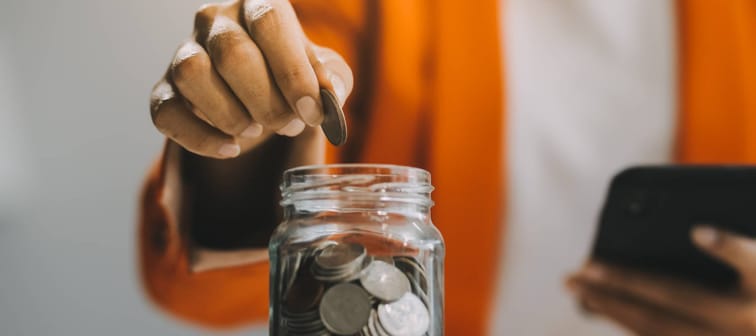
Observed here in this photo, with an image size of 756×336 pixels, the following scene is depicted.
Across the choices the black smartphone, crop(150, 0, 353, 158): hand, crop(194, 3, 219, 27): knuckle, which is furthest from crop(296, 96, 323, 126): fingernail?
the black smartphone

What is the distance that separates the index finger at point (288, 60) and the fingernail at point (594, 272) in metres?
0.35

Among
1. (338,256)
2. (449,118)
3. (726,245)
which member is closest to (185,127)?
(338,256)

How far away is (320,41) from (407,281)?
0.71 feet

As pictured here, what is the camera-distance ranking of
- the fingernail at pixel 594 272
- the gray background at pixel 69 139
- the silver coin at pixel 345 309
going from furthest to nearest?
the fingernail at pixel 594 272
the gray background at pixel 69 139
the silver coin at pixel 345 309

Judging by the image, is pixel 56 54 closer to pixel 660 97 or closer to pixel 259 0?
pixel 259 0

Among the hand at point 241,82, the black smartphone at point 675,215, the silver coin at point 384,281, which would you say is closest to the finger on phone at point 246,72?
the hand at point 241,82

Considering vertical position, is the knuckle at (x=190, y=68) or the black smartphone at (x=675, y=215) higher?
the knuckle at (x=190, y=68)

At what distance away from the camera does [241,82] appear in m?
0.36

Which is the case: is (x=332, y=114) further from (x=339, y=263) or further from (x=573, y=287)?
(x=573, y=287)

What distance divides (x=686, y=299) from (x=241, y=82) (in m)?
0.41

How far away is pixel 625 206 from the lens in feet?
1.72

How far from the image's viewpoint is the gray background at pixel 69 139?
0.44 meters

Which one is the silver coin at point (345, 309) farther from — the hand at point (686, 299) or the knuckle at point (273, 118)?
the hand at point (686, 299)

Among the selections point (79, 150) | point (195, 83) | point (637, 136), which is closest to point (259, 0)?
point (195, 83)
